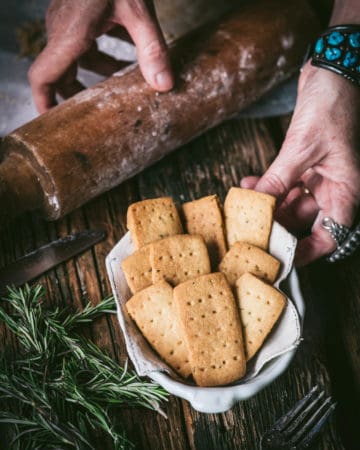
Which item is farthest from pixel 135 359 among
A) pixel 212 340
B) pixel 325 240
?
pixel 325 240

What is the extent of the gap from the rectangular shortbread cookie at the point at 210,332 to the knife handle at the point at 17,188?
0.67 metres

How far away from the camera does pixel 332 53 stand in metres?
1.54

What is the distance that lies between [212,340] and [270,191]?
0.50 meters

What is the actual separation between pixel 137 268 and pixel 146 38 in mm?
781

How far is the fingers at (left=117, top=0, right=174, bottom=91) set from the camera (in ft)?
5.05

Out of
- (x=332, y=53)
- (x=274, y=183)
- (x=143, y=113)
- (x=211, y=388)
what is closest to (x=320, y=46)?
(x=332, y=53)

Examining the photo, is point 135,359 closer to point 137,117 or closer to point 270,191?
point 270,191

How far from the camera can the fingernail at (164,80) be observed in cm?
158

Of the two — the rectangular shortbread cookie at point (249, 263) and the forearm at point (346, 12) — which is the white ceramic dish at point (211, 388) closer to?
the rectangular shortbread cookie at point (249, 263)

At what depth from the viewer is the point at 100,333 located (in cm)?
150

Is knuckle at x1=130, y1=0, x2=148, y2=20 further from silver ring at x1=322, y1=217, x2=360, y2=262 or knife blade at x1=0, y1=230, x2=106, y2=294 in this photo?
silver ring at x1=322, y1=217, x2=360, y2=262

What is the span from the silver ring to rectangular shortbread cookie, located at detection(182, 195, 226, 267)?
1.33ft

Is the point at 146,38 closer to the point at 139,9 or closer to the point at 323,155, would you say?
the point at 139,9

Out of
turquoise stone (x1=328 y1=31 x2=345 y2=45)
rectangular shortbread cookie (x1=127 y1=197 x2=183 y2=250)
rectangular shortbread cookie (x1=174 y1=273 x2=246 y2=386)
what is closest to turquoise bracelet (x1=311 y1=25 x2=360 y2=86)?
turquoise stone (x1=328 y1=31 x2=345 y2=45)
